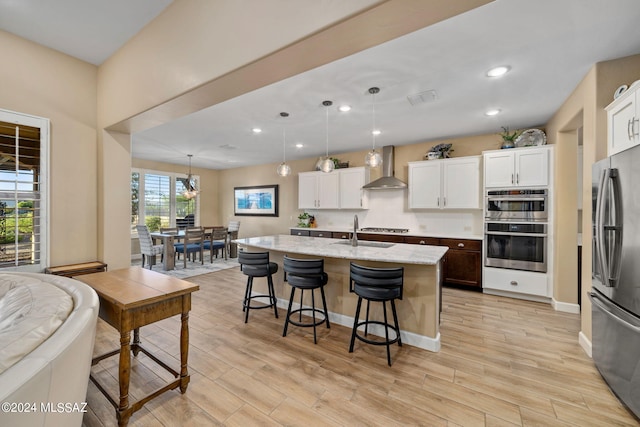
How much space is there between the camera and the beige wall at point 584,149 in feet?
7.68

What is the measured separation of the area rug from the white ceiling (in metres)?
2.75

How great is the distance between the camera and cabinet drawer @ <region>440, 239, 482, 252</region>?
14.0ft

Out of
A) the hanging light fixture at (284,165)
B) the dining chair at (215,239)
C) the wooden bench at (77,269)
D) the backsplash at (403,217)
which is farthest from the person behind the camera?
the dining chair at (215,239)

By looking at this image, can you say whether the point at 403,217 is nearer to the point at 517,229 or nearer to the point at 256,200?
the point at 517,229

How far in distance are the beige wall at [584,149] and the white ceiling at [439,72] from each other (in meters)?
0.14

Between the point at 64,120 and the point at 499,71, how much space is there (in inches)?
175

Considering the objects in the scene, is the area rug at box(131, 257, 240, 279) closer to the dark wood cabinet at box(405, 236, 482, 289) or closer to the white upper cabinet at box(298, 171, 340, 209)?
the white upper cabinet at box(298, 171, 340, 209)

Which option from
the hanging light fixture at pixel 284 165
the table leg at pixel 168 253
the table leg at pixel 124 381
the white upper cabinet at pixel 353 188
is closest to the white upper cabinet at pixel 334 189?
the white upper cabinet at pixel 353 188

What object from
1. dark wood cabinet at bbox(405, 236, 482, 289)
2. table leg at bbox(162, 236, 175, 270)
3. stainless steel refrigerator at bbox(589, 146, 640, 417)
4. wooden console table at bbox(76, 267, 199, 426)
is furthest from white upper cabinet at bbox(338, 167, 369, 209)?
wooden console table at bbox(76, 267, 199, 426)

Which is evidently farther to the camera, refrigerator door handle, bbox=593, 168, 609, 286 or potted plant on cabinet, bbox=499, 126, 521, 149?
potted plant on cabinet, bbox=499, 126, 521, 149

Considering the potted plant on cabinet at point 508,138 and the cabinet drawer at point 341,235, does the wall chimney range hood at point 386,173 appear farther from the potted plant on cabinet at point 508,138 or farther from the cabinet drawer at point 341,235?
the potted plant on cabinet at point 508,138

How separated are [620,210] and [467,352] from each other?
66.1 inches

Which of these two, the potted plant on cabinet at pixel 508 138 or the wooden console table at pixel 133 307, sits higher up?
the potted plant on cabinet at pixel 508 138

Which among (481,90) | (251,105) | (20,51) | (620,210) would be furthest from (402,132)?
(20,51)
